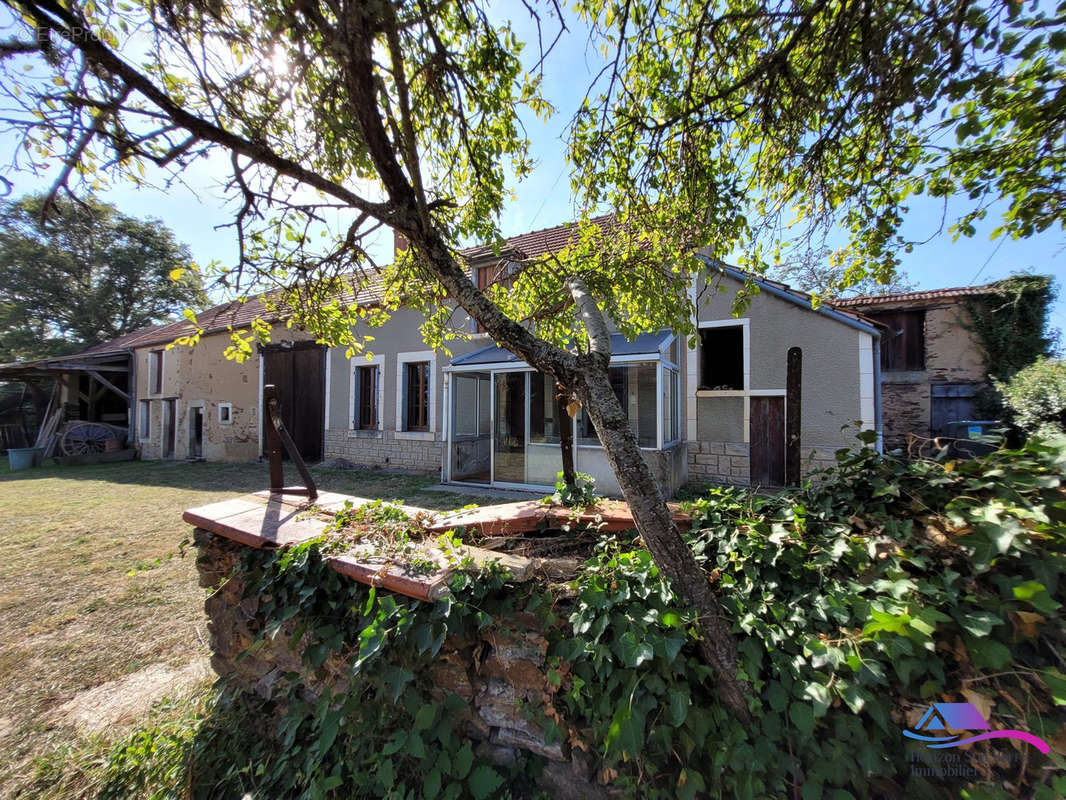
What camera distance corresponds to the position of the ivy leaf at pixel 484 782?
1447mm

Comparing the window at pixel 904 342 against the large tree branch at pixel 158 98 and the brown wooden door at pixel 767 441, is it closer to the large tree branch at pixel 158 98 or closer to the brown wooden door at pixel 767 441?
the brown wooden door at pixel 767 441

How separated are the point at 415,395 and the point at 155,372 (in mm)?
12800

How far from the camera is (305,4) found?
1879mm

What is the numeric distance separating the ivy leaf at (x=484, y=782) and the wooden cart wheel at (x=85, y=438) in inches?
830

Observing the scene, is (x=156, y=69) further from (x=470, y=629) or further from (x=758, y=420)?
(x=758, y=420)

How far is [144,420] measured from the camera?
16.1 m

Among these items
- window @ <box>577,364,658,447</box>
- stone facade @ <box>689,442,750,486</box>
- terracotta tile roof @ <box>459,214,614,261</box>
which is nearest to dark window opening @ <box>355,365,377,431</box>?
terracotta tile roof @ <box>459,214,614,261</box>

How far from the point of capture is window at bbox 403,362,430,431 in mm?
10391

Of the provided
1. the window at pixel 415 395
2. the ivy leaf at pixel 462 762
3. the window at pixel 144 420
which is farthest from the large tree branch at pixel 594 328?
the window at pixel 144 420

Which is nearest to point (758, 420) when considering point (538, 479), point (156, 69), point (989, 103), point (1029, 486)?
point (538, 479)

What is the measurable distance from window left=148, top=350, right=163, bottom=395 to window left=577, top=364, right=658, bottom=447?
17225 mm

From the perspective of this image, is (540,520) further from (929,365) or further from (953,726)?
(929,365)

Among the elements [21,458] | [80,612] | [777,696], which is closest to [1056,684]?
[777,696]

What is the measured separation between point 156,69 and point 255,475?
1049 cm
